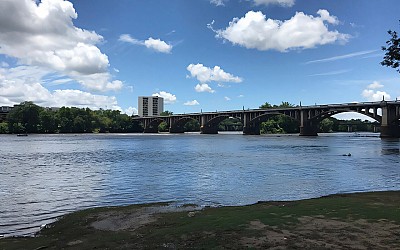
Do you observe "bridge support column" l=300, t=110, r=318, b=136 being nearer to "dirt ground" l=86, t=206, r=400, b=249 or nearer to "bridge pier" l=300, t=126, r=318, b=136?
"bridge pier" l=300, t=126, r=318, b=136

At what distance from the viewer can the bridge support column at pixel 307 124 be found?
473 feet

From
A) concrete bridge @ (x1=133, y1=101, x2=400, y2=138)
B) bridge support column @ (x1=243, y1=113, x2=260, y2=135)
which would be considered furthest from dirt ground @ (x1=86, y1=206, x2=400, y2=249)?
bridge support column @ (x1=243, y1=113, x2=260, y2=135)

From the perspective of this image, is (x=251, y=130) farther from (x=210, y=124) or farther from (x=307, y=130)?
(x=307, y=130)

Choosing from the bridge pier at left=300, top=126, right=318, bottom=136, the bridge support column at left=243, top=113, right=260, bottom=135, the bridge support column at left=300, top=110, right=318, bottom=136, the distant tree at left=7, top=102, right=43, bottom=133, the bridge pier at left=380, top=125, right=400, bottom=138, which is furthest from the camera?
the distant tree at left=7, top=102, right=43, bottom=133

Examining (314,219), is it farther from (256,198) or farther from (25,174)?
(25,174)

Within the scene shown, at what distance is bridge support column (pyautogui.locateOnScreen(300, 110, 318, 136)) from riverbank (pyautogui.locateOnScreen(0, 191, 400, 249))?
5192 inches

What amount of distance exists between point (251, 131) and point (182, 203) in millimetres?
158292

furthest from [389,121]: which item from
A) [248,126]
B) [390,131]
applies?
[248,126]

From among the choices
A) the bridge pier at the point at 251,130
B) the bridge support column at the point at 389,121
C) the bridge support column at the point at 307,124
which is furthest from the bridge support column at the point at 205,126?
the bridge support column at the point at 389,121

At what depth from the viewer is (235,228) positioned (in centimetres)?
1194

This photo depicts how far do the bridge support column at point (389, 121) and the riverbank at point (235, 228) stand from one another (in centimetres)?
11232

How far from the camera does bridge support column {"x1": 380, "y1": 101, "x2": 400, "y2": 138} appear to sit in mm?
115850

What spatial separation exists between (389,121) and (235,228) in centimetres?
12136

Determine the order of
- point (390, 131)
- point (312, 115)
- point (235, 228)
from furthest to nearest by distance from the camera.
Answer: point (312, 115)
point (390, 131)
point (235, 228)
